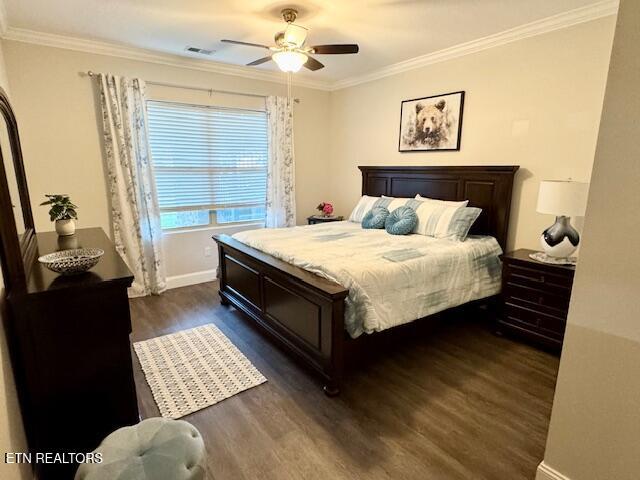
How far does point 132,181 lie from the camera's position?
12.2ft

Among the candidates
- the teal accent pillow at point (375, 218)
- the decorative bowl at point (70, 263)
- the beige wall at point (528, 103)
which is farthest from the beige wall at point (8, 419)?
the beige wall at point (528, 103)

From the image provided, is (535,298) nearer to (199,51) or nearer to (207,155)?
(207,155)

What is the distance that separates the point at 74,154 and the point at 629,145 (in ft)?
13.9

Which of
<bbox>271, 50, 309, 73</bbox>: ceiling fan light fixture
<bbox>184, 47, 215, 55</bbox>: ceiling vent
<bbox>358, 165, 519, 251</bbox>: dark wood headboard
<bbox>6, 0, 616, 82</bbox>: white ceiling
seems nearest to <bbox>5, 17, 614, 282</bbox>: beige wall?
<bbox>358, 165, 519, 251</bbox>: dark wood headboard

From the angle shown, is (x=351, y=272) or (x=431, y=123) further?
(x=431, y=123)

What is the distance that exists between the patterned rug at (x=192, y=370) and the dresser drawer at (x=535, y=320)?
6.90 feet

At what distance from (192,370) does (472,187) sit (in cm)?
306

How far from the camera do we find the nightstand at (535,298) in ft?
8.70

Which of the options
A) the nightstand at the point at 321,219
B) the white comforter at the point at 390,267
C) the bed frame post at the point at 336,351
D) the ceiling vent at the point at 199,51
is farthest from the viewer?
the nightstand at the point at 321,219

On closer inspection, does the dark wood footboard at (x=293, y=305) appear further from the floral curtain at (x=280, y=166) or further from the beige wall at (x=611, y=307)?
the floral curtain at (x=280, y=166)

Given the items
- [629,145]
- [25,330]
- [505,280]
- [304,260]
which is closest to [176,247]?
[304,260]

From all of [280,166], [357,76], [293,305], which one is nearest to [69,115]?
[280,166]

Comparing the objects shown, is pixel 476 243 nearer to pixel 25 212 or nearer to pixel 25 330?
pixel 25 330

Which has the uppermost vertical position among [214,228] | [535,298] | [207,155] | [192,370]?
[207,155]
